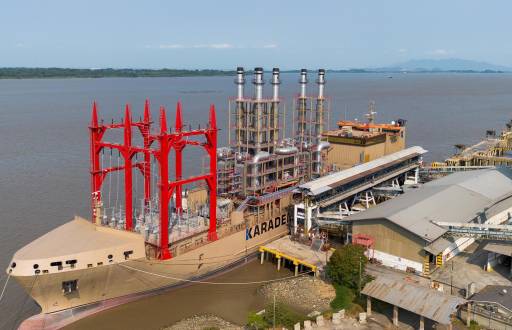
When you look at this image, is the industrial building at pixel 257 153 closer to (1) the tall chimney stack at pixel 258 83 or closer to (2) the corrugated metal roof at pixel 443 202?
(1) the tall chimney stack at pixel 258 83

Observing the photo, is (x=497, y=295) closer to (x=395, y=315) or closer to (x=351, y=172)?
(x=395, y=315)

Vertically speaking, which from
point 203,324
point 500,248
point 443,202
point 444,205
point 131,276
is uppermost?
point 443,202

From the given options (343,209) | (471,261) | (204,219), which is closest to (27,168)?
(204,219)

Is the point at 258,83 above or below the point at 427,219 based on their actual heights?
above

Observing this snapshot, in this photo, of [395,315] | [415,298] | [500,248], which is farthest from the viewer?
[500,248]

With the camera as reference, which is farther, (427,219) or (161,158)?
(427,219)

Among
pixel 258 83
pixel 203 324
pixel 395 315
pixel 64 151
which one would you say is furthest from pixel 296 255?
pixel 64 151

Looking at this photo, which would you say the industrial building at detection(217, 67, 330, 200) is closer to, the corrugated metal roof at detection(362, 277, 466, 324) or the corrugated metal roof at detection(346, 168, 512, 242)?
the corrugated metal roof at detection(346, 168, 512, 242)
